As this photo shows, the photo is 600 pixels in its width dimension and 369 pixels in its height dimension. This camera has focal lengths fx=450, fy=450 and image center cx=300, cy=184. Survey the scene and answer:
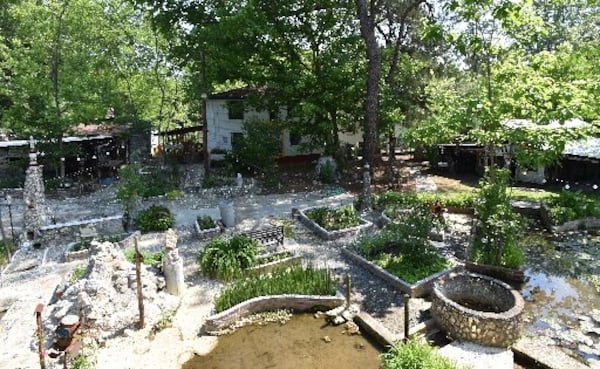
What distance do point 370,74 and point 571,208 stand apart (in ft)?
35.0

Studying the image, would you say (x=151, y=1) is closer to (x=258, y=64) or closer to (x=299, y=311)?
(x=258, y=64)

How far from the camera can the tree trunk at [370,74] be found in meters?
21.9

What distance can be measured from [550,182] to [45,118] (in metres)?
27.4

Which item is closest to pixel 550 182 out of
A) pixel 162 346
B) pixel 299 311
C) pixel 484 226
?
pixel 484 226

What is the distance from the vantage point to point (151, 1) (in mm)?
23688

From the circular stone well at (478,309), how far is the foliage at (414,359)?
1.54 m

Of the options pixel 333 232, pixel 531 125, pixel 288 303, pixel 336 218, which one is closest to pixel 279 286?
pixel 288 303

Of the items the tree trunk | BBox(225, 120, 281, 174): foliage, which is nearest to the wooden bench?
the tree trunk

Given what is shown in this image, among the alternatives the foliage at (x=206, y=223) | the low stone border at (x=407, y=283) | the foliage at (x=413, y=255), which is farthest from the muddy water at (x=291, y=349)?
the foliage at (x=206, y=223)

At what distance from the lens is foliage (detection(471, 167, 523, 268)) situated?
506 inches

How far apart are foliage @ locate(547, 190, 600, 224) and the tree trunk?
26.7ft

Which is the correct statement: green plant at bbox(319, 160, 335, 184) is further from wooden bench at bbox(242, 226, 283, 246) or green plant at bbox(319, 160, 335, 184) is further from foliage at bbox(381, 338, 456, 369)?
foliage at bbox(381, 338, 456, 369)

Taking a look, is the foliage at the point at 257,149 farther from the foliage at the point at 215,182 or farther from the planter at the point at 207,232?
the planter at the point at 207,232

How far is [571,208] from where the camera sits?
1738 centimetres
